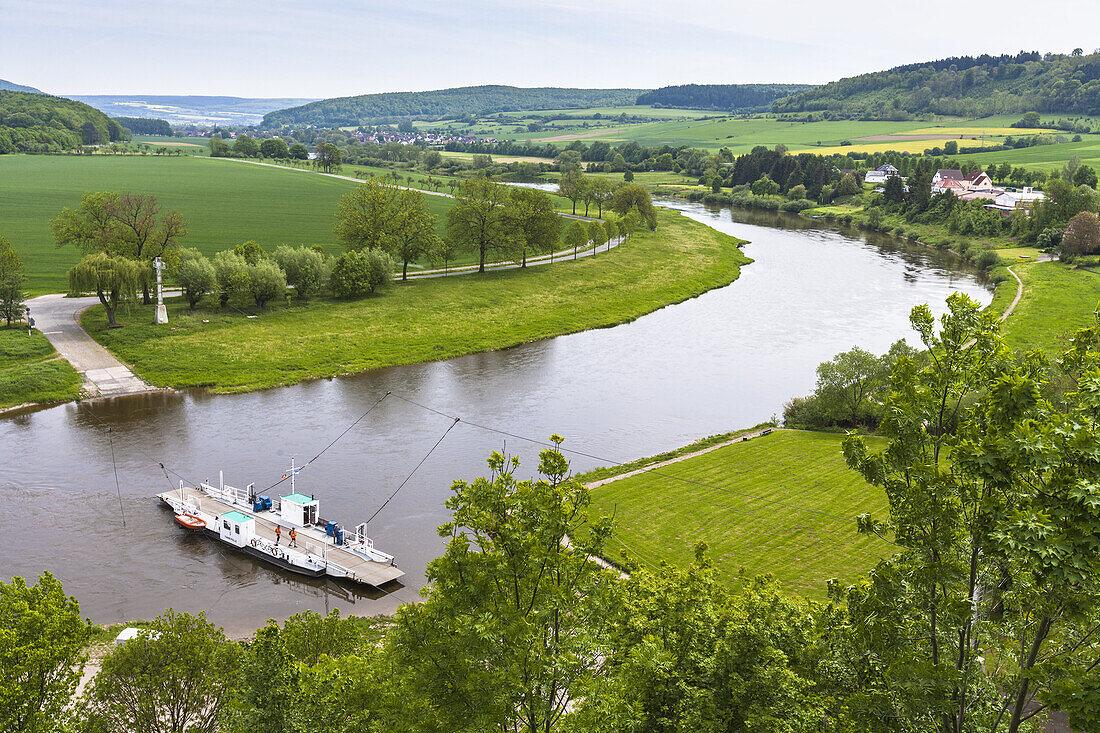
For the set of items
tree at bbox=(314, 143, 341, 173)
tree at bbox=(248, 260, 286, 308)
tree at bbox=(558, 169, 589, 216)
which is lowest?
tree at bbox=(248, 260, 286, 308)

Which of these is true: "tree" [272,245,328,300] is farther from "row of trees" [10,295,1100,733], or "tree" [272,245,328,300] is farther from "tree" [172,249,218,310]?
"row of trees" [10,295,1100,733]

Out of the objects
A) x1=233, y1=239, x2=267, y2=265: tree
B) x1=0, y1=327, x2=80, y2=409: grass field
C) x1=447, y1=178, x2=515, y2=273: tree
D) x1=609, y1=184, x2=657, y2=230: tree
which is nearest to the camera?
x1=0, y1=327, x2=80, y2=409: grass field

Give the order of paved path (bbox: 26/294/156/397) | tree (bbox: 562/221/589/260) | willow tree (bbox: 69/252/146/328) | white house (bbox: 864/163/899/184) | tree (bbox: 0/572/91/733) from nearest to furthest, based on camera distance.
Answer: tree (bbox: 0/572/91/733)
paved path (bbox: 26/294/156/397)
willow tree (bbox: 69/252/146/328)
tree (bbox: 562/221/589/260)
white house (bbox: 864/163/899/184)

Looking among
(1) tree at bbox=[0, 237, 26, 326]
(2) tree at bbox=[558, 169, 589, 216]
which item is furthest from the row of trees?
(2) tree at bbox=[558, 169, 589, 216]

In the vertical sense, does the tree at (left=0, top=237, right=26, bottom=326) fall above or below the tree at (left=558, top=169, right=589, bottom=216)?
below

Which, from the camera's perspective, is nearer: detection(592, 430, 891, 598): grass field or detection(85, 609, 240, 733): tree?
detection(85, 609, 240, 733): tree
